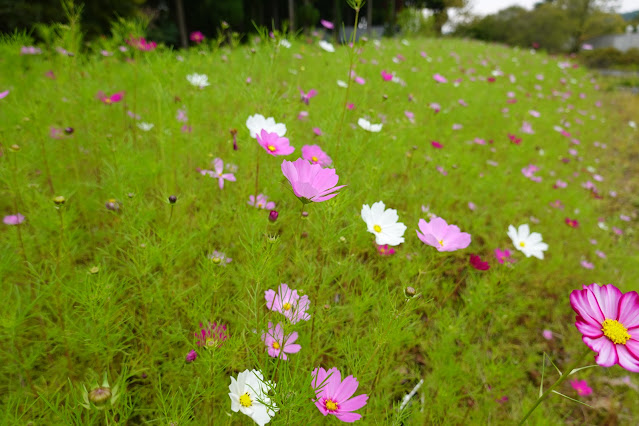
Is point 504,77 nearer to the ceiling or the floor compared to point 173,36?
nearer to the floor

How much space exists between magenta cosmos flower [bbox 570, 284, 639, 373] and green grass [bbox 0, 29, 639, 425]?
13.0 inches

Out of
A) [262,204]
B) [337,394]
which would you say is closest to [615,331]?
[337,394]

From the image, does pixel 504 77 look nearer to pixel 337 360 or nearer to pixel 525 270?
pixel 525 270

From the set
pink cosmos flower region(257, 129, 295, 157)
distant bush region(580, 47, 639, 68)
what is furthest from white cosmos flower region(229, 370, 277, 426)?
distant bush region(580, 47, 639, 68)

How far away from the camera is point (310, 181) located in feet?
2.38

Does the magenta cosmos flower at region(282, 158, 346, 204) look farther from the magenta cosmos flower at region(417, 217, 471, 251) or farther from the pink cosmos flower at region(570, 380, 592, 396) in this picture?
the pink cosmos flower at region(570, 380, 592, 396)

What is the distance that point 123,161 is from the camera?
134 cm

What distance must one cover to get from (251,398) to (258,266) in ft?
0.95

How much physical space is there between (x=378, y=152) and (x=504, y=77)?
186 inches

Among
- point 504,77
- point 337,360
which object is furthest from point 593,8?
point 337,360

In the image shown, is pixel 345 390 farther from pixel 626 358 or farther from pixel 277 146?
pixel 277 146

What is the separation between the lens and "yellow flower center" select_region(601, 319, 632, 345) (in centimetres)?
60

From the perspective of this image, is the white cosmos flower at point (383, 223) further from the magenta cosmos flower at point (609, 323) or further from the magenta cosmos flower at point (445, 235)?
the magenta cosmos flower at point (609, 323)

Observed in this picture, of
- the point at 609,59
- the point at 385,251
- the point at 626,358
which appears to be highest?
the point at 626,358
